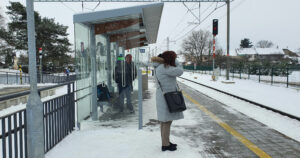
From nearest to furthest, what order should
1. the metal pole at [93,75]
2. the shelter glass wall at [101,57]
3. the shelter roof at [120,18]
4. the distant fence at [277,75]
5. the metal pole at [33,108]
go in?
1. the metal pole at [33,108]
2. the shelter roof at [120,18]
3. the metal pole at [93,75]
4. the shelter glass wall at [101,57]
5. the distant fence at [277,75]

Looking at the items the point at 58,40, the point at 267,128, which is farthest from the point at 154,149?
the point at 58,40

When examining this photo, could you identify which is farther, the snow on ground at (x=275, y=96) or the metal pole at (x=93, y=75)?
the snow on ground at (x=275, y=96)

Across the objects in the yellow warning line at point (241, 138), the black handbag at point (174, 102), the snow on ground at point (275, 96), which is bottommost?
the yellow warning line at point (241, 138)

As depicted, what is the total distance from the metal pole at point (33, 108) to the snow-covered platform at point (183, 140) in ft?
2.54

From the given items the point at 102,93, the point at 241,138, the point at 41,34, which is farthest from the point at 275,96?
the point at 41,34

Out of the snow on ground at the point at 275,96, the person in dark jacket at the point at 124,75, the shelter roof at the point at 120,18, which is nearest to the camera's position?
the shelter roof at the point at 120,18

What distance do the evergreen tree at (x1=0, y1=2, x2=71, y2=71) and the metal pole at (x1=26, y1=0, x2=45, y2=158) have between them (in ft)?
97.0

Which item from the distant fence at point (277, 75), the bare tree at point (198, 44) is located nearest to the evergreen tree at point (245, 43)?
the bare tree at point (198, 44)

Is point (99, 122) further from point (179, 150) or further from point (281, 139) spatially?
point (281, 139)

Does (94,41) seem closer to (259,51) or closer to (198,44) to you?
(198,44)

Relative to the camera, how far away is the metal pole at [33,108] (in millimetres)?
2770

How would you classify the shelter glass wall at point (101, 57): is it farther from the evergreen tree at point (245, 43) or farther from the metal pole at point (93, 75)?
the evergreen tree at point (245, 43)

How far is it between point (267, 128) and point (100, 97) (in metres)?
4.28

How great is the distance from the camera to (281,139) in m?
4.38
